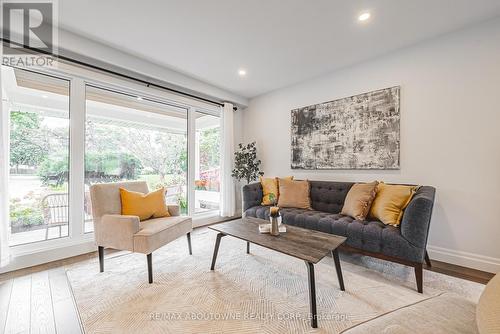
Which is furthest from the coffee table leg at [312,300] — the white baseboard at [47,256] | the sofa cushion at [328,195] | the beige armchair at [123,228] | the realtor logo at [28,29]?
the realtor logo at [28,29]

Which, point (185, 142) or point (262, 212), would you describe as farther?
point (185, 142)

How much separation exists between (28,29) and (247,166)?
329cm

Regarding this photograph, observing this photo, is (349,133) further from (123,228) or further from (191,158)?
(123,228)

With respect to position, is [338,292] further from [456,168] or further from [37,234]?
[37,234]

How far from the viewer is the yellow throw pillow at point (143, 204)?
234 centimetres

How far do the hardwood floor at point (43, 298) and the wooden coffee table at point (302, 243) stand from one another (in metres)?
1.17

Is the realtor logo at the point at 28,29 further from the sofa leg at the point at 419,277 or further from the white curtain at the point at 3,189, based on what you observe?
the sofa leg at the point at 419,277

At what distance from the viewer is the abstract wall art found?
2.73m

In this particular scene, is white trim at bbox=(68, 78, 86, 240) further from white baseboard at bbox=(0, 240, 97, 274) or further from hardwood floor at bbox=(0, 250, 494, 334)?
hardwood floor at bbox=(0, 250, 494, 334)

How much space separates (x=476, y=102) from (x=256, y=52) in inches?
98.0

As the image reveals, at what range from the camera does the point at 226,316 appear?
1.49 m

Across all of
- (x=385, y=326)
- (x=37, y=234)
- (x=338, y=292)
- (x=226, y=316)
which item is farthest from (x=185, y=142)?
(x=385, y=326)

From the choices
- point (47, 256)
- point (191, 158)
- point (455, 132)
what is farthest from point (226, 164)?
point (455, 132)

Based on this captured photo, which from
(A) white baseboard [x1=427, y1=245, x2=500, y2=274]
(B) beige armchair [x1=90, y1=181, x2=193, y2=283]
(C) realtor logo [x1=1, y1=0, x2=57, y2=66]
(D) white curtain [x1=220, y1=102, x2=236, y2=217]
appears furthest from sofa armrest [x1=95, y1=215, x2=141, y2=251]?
(A) white baseboard [x1=427, y1=245, x2=500, y2=274]
